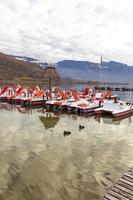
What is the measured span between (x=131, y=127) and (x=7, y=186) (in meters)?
21.7

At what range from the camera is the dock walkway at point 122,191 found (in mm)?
12297

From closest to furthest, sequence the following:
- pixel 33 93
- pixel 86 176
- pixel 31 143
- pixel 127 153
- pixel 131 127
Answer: pixel 86 176 → pixel 127 153 → pixel 31 143 → pixel 131 127 → pixel 33 93

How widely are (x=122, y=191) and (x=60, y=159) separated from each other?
841 cm

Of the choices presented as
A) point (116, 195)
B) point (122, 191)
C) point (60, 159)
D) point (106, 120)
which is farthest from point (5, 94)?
point (116, 195)

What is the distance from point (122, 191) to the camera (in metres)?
12.9

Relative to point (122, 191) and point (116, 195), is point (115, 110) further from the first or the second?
point (116, 195)

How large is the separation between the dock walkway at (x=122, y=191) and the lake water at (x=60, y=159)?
7.04 feet

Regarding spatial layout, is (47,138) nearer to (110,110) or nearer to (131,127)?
(131,127)

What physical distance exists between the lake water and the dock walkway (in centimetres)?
215

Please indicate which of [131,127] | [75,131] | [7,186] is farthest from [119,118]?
[7,186]

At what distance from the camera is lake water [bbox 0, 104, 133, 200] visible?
15734 mm

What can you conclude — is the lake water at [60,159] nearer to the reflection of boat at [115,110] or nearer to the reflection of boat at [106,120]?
the reflection of boat at [106,120]

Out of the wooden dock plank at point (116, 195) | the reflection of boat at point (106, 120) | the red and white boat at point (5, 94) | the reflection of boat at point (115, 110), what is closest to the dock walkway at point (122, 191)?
the wooden dock plank at point (116, 195)

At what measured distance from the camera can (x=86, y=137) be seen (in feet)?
89.9
